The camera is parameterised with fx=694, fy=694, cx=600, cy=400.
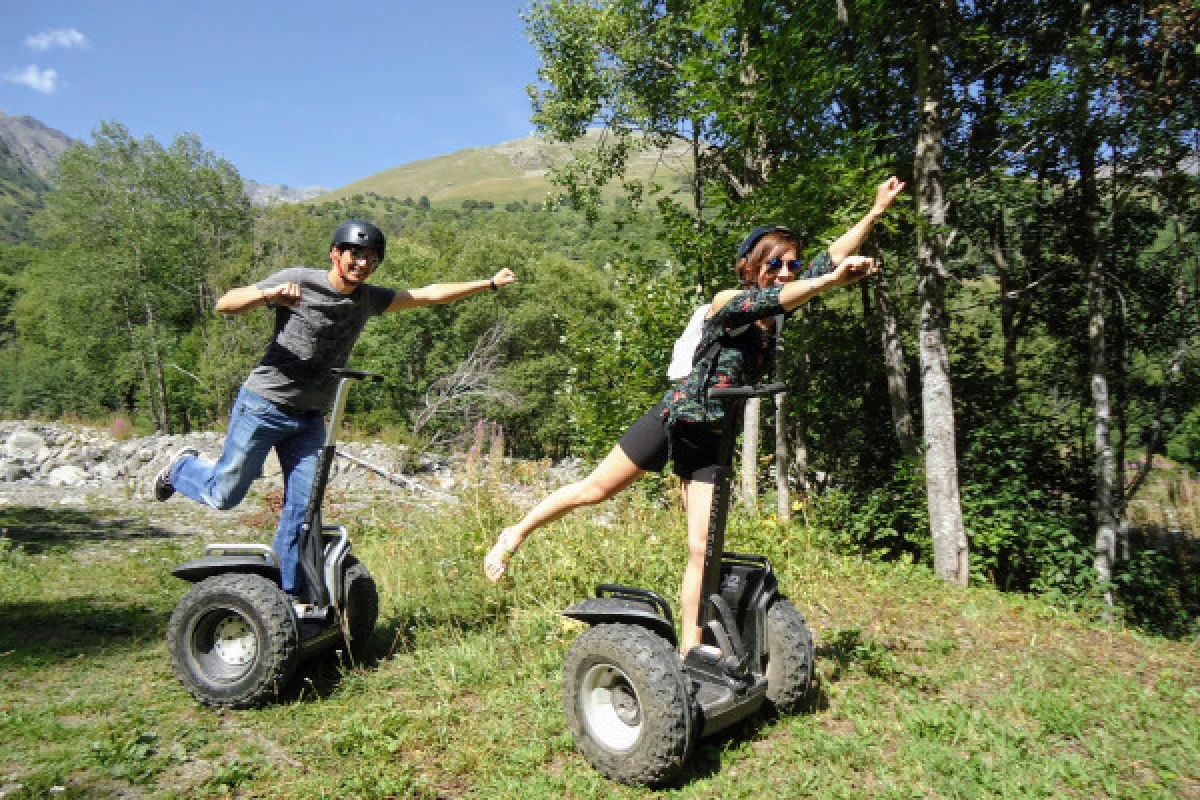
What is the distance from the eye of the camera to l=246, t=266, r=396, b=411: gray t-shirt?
3.85 m

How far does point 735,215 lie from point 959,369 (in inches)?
202

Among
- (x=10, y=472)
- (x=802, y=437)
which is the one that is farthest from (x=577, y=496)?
(x=10, y=472)

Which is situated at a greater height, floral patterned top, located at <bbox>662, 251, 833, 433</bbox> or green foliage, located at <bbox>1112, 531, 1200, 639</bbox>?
floral patterned top, located at <bbox>662, 251, 833, 433</bbox>

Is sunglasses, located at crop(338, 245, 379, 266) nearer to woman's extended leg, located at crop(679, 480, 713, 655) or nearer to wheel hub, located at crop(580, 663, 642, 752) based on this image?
woman's extended leg, located at crop(679, 480, 713, 655)

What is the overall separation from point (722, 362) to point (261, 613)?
2.61m

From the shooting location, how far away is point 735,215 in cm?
854

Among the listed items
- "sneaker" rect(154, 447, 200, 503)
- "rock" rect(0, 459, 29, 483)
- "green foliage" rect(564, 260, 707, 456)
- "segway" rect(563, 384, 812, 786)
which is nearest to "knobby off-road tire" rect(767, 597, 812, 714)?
A: "segway" rect(563, 384, 812, 786)

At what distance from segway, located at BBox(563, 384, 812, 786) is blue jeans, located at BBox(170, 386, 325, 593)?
1.77 metres

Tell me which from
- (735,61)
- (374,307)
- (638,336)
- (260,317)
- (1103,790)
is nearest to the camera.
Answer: (1103,790)

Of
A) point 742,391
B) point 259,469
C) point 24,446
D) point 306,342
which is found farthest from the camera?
point 24,446

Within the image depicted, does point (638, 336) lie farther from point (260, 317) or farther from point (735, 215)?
point (260, 317)

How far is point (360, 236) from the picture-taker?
381 cm

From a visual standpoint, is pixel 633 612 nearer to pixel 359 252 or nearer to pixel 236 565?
pixel 236 565

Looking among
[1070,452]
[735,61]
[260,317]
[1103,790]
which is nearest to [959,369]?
[1070,452]
